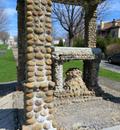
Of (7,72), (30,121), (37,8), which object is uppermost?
(37,8)

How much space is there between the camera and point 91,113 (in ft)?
29.1

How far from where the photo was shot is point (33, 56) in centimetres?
647

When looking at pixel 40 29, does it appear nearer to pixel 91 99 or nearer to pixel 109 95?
pixel 91 99

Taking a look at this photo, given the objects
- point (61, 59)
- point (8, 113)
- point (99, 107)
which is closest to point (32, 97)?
point (8, 113)

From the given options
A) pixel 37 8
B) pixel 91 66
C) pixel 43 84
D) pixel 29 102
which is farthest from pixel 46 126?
pixel 91 66

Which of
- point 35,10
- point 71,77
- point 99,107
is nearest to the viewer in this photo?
point 35,10

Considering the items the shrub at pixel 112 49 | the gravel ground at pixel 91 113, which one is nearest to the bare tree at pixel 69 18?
the shrub at pixel 112 49

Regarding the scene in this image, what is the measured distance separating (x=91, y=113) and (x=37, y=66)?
10.0ft

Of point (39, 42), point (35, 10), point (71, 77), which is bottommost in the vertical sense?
point (71, 77)

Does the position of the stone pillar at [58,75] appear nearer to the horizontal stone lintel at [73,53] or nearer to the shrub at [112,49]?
the horizontal stone lintel at [73,53]

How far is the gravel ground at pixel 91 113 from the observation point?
25.3 feet

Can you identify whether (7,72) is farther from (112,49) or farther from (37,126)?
(112,49)

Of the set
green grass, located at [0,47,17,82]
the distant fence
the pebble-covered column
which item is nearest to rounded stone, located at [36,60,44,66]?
the pebble-covered column

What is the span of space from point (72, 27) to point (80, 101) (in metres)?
25.0
